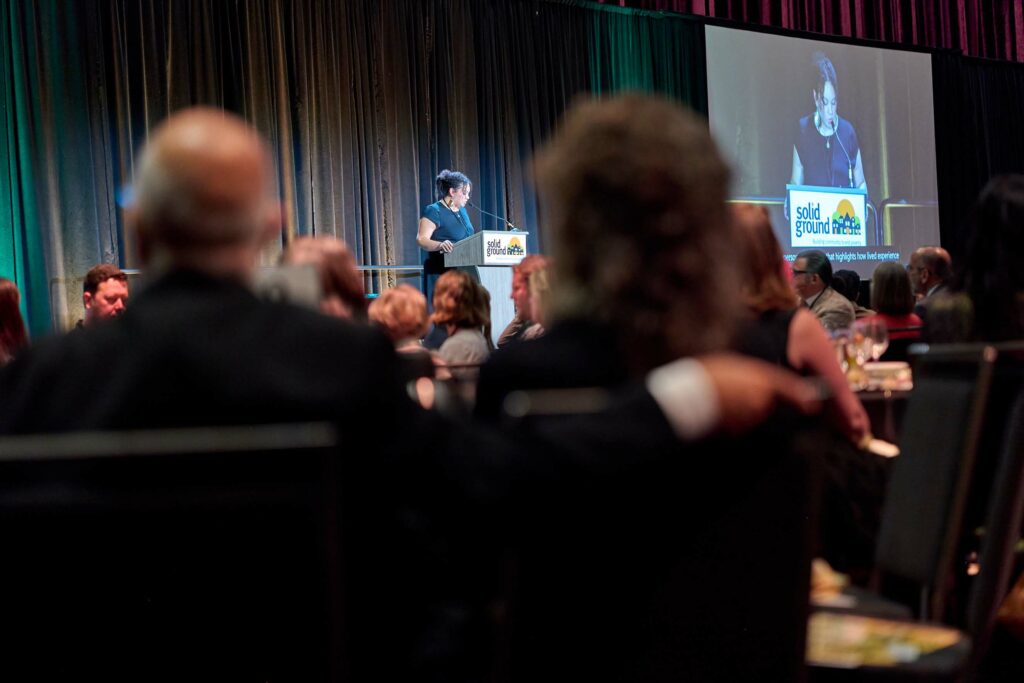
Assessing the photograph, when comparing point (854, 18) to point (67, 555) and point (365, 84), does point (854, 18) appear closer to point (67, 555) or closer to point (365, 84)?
point (365, 84)

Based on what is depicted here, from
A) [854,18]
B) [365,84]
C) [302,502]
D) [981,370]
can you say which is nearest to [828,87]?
[854,18]

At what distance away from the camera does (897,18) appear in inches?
474

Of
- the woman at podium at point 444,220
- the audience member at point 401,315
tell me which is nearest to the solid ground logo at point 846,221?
the woman at podium at point 444,220

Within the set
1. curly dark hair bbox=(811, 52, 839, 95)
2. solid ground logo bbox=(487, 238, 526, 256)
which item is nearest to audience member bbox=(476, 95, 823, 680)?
solid ground logo bbox=(487, 238, 526, 256)

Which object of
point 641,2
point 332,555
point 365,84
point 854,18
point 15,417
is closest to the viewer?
point 332,555

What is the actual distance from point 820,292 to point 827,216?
5.26 m

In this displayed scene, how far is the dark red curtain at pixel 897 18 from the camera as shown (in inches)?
424

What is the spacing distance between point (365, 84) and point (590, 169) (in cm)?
798

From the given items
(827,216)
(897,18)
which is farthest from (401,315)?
(897,18)

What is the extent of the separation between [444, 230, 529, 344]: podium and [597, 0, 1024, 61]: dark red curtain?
3640mm

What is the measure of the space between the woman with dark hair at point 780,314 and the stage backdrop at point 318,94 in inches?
233

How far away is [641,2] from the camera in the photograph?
1008 cm

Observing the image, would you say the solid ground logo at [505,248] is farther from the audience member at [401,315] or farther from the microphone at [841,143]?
the microphone at [841,143]

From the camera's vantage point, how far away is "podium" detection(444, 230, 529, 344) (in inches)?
281
